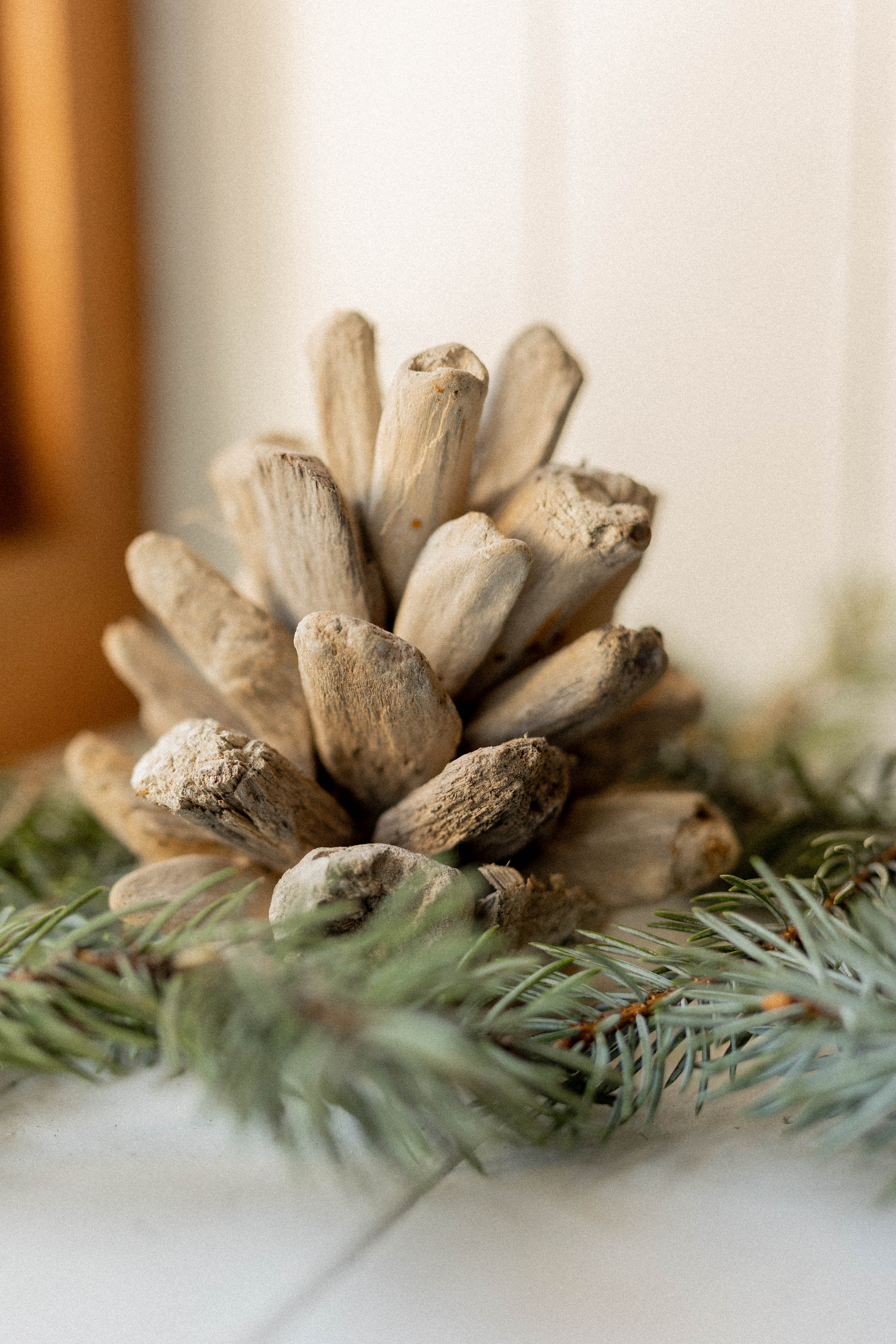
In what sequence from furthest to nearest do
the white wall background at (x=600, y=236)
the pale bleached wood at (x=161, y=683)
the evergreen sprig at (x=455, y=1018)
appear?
the white wall background at (x=600, y=236), the pale bleached wood at (x=161, y=683), the evergreen sprig at (x=455, y=1018)

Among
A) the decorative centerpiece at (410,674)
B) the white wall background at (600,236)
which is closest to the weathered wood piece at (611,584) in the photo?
the decorative centerpiece at (410,674)

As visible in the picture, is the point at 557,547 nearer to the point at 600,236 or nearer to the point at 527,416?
the point at 527,416

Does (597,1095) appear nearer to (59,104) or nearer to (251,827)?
(251,827)

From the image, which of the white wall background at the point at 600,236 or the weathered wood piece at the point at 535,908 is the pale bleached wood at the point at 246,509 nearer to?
the weathered wood piece at the point at 535,908

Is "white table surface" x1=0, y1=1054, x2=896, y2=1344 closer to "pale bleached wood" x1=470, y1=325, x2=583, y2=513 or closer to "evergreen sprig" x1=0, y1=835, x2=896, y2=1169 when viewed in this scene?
"evergreen sprig" x1=0, y1=835, x2=896, y2=1169

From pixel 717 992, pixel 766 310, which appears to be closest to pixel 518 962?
pixel 717 992
